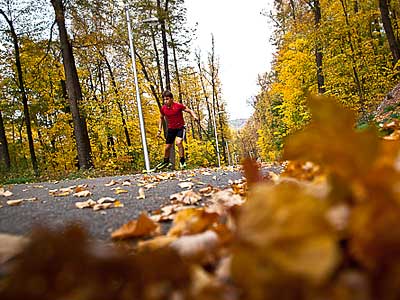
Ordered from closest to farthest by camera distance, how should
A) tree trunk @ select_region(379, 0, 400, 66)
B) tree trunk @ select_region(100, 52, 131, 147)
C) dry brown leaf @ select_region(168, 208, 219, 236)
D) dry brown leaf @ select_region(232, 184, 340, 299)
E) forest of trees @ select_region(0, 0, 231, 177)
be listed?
dry brown leaf @ select_region(232, 184, 340, 299)
dry brown leaf @ select_region(168, 208, 219, 236)
tree trunk @ select_region(379, 0, 400, 66)
forest of trees @ select_region(0, 0, 231, 177)
tree trunk @ select_region(100, 52, 131, 147)

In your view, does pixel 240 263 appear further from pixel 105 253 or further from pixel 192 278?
pixel 105 253

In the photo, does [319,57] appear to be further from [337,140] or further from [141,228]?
[337,140]

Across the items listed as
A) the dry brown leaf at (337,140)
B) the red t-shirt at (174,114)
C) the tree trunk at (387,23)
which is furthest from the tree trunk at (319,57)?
the dry brown leaf at (337,140)

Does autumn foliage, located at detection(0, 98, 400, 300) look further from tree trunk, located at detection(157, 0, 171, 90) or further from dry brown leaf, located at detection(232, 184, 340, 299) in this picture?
tree trunk, located at detection(157, 0, 171, 90)

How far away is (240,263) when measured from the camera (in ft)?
1.86

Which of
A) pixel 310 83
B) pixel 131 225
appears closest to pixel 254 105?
pixel 310 83

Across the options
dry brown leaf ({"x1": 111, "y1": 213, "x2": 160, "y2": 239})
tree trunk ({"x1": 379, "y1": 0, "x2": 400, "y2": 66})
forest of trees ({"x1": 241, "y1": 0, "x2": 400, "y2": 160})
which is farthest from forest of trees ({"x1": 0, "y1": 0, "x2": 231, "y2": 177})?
dry brown leaf ({"x1": 111, "y1": 213, "x2": 160, "y2": 239})

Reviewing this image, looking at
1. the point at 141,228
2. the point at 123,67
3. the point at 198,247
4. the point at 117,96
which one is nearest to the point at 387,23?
the point at 141,228

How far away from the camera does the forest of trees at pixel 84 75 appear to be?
15164 mm

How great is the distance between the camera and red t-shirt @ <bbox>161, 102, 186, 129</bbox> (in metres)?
9.13

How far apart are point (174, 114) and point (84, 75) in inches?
706

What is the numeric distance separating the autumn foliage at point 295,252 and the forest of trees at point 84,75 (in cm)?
1337

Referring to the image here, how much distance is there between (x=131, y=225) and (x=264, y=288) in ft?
3.18

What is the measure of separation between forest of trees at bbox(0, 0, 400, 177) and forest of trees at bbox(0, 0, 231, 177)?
66 mm
